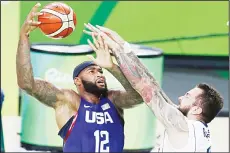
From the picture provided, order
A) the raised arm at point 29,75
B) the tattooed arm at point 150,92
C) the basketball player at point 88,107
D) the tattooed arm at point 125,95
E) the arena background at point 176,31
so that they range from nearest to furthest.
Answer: the tattooed arm at point 150,92
the raised arm at point 29,75
the tattooed arm at point 125,95
the basketball player at point 88,107
the arena background at point 176,31

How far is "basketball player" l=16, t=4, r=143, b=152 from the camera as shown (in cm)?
750

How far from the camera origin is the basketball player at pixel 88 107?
7.50 meters

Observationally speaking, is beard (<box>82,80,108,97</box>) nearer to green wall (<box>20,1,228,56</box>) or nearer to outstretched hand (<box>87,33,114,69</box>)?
outstretched hand (<box>87,33,114,69</box>)

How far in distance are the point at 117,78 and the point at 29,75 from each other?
27.4 inches

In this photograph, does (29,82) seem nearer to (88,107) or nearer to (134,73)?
(88,107)

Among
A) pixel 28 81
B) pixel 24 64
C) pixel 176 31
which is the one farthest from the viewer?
pixel 176 31

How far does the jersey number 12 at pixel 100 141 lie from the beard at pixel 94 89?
324 mm

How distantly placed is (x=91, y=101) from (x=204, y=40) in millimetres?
11405

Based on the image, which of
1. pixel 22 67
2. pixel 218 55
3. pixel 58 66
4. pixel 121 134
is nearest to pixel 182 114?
pixel 121 134

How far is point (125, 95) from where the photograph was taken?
7.54m

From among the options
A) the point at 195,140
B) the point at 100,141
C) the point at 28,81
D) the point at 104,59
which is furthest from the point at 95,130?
the point at 195,140

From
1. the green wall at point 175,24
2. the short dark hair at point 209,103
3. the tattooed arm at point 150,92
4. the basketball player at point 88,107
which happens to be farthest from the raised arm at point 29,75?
the green wall at point 175,24

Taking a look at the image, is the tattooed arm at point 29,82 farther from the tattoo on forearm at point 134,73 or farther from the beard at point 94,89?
the tattoo on forearm at point 134,73

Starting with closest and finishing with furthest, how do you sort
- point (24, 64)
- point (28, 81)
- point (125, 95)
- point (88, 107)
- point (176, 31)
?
point (24, 64) → point (28, 81) → point (125, 95) → point (88, 107) → point (176, 31)
